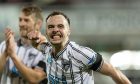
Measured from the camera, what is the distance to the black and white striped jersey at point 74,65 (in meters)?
4.38

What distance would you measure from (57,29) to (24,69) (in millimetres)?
590

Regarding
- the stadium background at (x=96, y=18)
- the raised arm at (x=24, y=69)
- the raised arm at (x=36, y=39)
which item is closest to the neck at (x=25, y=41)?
the raised arm at (x=36, y=39)

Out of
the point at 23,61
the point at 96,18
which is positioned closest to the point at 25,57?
the point at 23,61

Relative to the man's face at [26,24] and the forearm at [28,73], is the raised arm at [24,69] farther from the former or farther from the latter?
the man's face at [26,24]

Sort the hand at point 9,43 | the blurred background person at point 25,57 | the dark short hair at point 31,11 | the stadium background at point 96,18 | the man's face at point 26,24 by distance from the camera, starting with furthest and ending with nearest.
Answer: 1. the stadium background at point 96,18
2. the dark short hair at point 31,11
3. the man's face at point 26,24
4. the blurred background person at point 25,57
5. the hand at point 9,43

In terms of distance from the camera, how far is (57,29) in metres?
4.37

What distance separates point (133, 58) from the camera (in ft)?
43.0

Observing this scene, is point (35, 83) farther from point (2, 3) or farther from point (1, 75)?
point (2, 3)

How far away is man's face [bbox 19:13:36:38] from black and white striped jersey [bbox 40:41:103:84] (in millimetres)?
553

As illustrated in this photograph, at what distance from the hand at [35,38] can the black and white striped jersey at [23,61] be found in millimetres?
163

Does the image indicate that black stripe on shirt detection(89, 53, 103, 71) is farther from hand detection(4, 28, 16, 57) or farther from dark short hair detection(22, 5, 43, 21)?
dark short hair detection(22, 5, 43, 21)

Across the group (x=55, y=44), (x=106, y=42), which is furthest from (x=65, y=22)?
(x=106, y=42)

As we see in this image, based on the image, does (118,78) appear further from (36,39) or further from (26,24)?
(26,24)

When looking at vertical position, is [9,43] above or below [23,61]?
above
